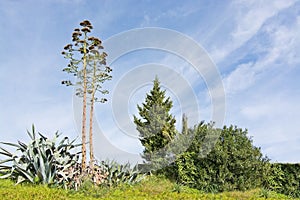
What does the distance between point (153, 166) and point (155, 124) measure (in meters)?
2.36

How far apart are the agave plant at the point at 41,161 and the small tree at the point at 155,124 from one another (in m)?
7.27

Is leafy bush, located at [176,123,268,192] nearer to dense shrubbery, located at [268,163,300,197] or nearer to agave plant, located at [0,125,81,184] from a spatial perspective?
dense shrubbery, located at [268,163,300,197]

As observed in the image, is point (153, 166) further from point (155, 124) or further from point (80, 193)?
point (80, 193)

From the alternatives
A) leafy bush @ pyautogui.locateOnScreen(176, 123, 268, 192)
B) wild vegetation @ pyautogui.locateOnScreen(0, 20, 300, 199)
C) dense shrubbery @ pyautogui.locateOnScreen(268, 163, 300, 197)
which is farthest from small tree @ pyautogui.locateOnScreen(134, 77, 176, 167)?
dense shrubbery @ pyautogui.locateOnScreen(268, 163, 300, 197)

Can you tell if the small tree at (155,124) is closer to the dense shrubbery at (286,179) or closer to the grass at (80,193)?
the dense shrubbery at (286,179)

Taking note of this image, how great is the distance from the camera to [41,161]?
9.15 meters

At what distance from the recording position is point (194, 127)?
13.8 metres

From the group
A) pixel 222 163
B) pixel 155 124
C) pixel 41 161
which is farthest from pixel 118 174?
pixel 155 124

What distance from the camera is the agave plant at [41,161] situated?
9.16 m

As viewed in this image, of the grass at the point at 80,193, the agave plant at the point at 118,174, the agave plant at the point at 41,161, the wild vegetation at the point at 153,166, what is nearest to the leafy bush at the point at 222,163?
the wild vegetation at the point at 153,166

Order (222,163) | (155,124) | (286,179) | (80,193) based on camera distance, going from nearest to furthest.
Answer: (80,193) < (222,163) < (286,179) < (155,124)

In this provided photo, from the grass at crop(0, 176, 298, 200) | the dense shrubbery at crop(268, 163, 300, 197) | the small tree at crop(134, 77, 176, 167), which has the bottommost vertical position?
the grass at crop(0, 176, 298, 200)

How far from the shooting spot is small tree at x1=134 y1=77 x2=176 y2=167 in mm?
16922

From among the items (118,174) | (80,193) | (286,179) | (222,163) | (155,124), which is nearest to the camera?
(80,193)
